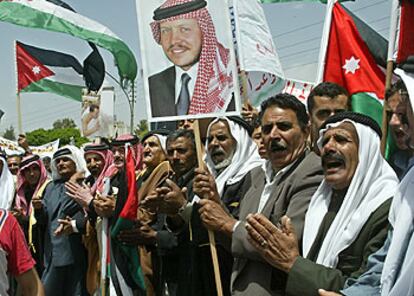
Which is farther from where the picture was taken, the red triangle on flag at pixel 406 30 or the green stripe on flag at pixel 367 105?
the green stripe on flag at pixel 367 105

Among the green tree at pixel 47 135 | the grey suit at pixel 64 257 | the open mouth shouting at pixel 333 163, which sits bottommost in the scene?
the grey suit at pixel 64 257

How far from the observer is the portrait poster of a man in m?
3.61

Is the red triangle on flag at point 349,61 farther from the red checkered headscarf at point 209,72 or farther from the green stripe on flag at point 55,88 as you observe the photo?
the green stripe on flag at point 55,88

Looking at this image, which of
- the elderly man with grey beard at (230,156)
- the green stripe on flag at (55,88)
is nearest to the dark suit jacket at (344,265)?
the elderly man with grey beard at (230,156)

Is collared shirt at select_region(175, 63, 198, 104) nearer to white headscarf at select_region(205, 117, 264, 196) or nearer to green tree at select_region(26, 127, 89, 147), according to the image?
white headscarf at select_region(205, 117, 264, 196)

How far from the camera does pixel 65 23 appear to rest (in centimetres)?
984

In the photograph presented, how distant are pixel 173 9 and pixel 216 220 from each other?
1.18m

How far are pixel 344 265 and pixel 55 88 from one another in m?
8.86

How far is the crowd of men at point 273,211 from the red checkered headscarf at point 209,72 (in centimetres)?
25

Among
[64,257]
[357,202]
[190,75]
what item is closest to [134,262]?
[64,257]

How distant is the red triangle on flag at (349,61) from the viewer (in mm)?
5051

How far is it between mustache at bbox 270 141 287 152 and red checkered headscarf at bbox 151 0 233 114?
41 cm

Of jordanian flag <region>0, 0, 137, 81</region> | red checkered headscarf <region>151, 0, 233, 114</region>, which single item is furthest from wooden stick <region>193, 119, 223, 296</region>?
jordanian flag <region>0, 0, 137, 81</region>

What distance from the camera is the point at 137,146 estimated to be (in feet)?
23.8
